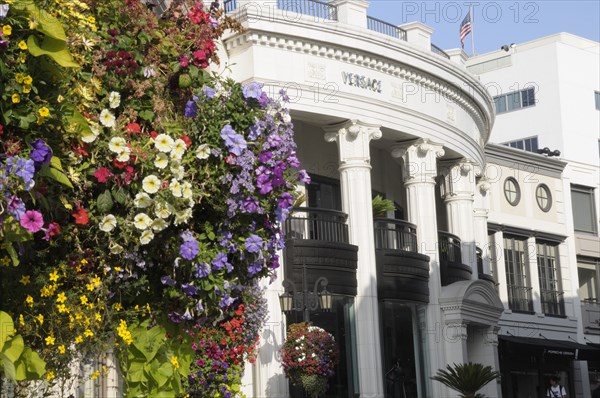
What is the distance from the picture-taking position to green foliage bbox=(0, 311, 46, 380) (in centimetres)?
716

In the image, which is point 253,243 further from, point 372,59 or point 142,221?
point 372,59

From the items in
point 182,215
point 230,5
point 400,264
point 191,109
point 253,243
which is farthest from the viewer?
point 400,264

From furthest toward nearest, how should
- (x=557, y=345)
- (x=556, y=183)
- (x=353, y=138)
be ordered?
1. (x=556, y=183)
2. (x=557, y=345)
3. (x=353, y=138)

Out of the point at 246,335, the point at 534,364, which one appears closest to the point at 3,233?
the point at 246,335

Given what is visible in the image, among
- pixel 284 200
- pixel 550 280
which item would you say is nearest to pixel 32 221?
pixel 284 200

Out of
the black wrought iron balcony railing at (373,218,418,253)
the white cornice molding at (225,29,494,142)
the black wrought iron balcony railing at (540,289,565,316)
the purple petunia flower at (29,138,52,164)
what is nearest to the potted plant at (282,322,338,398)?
the black wrought iron balcony railing at (373,218,418,253)

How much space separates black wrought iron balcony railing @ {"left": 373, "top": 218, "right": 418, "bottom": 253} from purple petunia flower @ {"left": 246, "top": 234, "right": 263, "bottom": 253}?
2261 centimetres

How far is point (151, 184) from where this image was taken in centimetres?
831

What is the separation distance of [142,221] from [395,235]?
24.2 m

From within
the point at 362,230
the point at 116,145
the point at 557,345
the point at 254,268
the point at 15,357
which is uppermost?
the point at 362,230

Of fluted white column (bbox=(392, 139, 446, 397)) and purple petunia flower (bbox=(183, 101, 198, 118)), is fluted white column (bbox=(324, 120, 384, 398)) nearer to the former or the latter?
fluted white column (bbox=(392, 139, 446, 397))

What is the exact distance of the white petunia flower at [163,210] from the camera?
8281 mm

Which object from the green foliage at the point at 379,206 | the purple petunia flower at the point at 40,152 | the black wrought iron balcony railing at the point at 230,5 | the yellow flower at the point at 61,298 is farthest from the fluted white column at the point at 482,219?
the purple petunia flower at the point at 40,152

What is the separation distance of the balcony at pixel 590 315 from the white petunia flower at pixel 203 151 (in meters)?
41.4
